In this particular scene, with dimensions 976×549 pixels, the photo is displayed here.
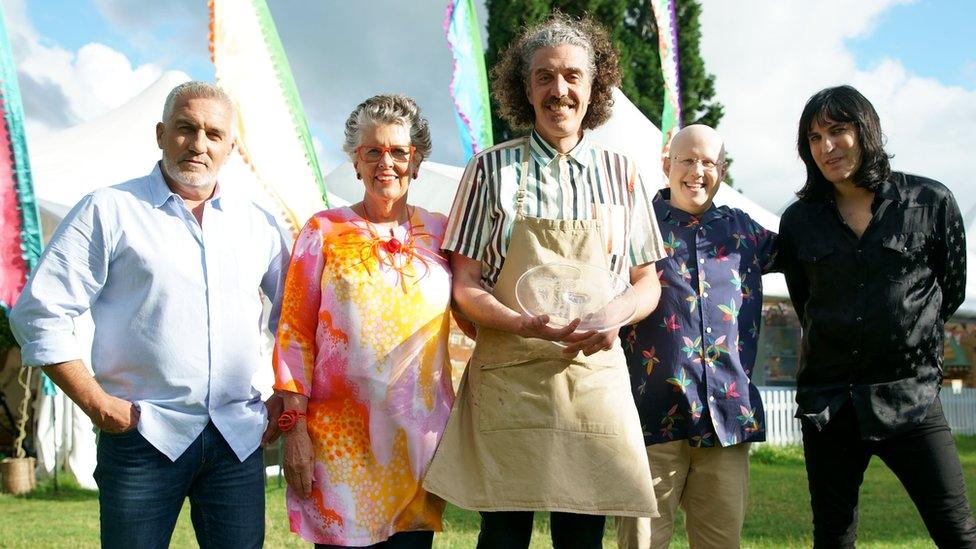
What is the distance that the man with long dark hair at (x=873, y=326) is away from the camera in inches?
99.4

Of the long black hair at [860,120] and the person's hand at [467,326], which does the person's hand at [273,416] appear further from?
the long black hair at [860,120]

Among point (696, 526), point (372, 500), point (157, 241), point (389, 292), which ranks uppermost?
point (157, 241)

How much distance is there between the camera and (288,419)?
2246 millimetres

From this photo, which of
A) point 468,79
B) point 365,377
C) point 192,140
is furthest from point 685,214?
point 468,79

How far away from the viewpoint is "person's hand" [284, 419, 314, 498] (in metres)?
2.24

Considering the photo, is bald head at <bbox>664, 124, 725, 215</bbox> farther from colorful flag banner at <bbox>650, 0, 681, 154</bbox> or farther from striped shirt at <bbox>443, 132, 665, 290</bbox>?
colorful flag banner at <bbox>650, 0, 681, 154</bbox>

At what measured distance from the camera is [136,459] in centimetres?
209

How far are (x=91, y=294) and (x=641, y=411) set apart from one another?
5.34 feet

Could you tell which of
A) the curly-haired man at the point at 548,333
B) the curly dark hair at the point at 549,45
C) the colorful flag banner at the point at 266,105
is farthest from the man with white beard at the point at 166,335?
the colorful flag banner at the point at 266,105

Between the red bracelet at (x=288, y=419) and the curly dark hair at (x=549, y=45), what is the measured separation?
1043 mm

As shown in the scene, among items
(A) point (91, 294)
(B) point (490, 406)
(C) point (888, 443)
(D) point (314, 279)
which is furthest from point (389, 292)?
(C) point (888, 443)

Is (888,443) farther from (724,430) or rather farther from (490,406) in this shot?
(490,406)

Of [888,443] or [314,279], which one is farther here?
[888,443]

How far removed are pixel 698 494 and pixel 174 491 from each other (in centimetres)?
157
